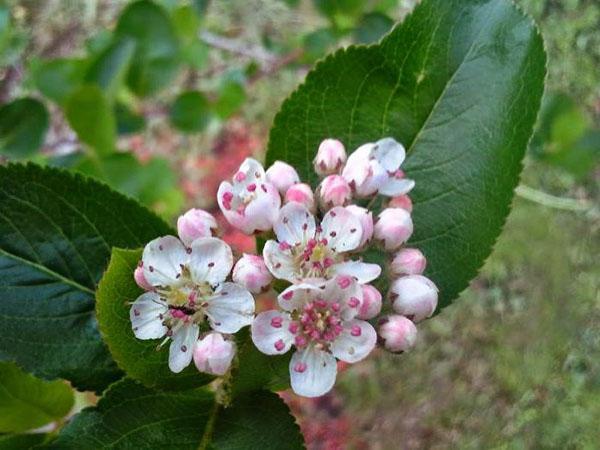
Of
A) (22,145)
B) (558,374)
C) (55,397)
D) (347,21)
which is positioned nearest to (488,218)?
(55,397)

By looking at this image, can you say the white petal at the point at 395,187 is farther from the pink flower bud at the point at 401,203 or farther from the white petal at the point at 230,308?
the white petal at the point at 230,308

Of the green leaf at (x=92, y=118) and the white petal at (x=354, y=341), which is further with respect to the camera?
the green leaf at (x=92, y=118)

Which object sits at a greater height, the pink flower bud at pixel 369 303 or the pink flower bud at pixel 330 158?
the pink flower bud at pixel 330 158

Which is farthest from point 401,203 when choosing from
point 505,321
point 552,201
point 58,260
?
point 505,321

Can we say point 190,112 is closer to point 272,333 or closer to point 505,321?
point 505,321

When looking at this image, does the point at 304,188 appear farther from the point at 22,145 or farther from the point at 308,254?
the point at 22,145

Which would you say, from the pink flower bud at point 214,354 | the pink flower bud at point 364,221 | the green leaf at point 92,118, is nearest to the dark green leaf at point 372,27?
the green leaf at point 92,118

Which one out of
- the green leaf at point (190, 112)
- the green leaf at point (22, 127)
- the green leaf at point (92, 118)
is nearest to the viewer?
the green leaf at point (92, 118)
